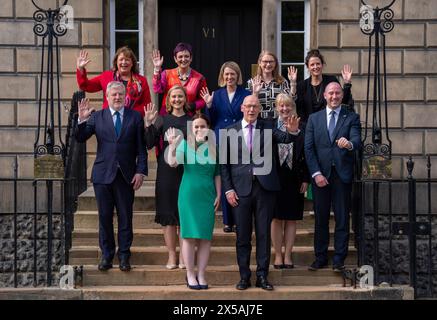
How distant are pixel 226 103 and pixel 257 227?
1.56 metres

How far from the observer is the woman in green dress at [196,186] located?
9375 millimetres

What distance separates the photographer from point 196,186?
9.45 meters

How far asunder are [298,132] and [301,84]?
3.77 feet

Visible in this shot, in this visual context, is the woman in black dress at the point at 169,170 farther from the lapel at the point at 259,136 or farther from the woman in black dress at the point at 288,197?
the woman in black dress at the point at 288,197

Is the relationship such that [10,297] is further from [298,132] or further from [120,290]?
[298,132]

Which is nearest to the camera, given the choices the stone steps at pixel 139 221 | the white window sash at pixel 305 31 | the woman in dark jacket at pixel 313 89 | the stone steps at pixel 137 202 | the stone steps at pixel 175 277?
the stone steps at pixel 175 277

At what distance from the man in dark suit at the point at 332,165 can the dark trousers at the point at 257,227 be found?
696 mm

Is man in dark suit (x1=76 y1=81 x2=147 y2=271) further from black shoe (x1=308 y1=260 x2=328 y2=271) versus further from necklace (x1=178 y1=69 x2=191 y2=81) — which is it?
black shoe (x1=308 y1=260 x2=328 y2=271)

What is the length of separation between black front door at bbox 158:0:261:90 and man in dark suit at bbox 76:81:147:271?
4033mm

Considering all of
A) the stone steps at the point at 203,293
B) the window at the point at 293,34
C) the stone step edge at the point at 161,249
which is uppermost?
the window at the point at 293,34

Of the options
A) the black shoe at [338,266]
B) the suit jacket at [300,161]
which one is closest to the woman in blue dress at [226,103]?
the suit jacket at [300,161]

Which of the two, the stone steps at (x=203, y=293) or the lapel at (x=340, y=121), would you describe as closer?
the stone steps at (x=203, y=293)

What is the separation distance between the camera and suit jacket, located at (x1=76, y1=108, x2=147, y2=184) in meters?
9.70

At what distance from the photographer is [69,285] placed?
31.5 ft
